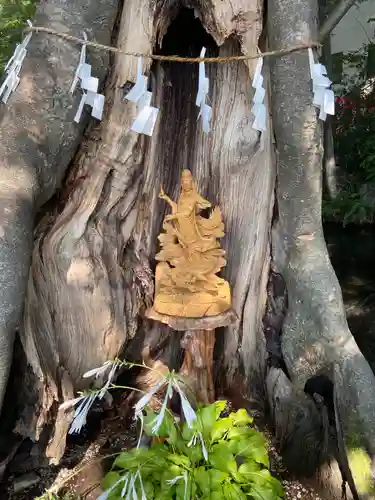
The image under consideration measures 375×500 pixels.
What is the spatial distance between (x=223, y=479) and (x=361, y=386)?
0.54 m

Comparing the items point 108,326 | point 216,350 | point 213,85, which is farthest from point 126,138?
point 216,350

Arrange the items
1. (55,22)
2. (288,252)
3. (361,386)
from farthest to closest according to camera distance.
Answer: (288,252)
(55,22)
(361,386)

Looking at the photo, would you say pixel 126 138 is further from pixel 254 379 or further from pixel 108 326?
pixel 254 379

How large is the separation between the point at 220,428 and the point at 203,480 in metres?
0.22

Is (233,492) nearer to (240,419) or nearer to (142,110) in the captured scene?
(240,419)

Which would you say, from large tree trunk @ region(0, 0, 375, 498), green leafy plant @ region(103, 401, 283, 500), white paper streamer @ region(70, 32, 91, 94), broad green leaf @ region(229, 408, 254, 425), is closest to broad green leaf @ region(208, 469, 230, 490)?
green leafy plant @ region(103, 401, 283, 500)

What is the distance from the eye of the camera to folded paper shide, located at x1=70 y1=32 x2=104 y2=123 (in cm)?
170

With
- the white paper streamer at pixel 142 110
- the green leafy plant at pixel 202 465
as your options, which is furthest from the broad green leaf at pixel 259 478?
the white paper streamer at pixel 142 110

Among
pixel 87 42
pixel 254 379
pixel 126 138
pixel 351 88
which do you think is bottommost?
pixel 254 379

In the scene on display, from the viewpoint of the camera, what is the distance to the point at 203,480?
1477 millimetres

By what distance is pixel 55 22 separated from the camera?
177cm

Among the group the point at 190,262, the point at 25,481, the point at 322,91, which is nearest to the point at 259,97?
the point at 322,91

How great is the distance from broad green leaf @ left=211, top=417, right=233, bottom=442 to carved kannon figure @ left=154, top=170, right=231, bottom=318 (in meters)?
0.40

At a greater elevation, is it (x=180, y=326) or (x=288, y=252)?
(x=288, y=252)
